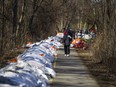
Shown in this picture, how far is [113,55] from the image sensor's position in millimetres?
18531

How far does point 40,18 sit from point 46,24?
2223 millimetres

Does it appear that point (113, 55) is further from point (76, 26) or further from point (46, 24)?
point (76, 26)

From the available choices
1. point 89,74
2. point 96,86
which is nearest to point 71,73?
point 89,74

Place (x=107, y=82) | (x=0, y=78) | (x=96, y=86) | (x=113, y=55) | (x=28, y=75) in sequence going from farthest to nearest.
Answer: (x=113, y=55)
(x=107, y=82)
(x=96, y=86)
(x=28, y=75)
(x=0, y=78)

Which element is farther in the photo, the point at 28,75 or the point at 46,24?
the point at 46,24

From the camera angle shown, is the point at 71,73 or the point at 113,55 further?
the point at 113,55

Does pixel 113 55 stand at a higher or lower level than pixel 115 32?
lower

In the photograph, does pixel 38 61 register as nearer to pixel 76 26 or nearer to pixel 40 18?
pixel 40 18

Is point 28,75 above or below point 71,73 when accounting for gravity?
above

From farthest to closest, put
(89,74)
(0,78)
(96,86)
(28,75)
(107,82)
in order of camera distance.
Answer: (89,74)
(107,82)
(96,86)
(28,75)
(0,78)

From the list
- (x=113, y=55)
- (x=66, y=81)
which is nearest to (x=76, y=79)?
(x=66, y=81)

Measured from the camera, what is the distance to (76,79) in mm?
15336

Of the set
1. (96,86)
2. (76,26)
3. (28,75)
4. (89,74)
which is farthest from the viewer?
(76,26)

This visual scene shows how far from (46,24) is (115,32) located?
3661 centimetres
